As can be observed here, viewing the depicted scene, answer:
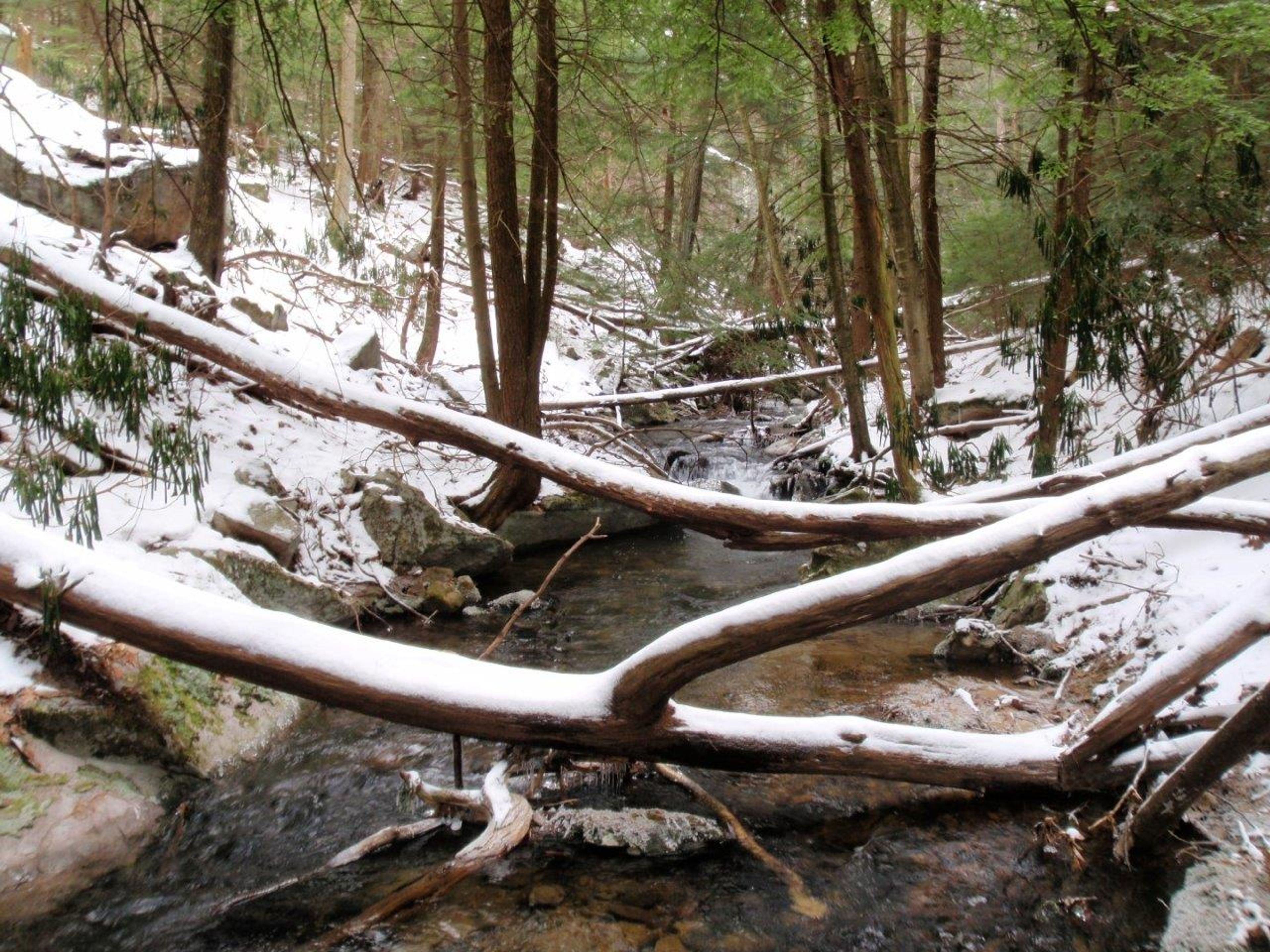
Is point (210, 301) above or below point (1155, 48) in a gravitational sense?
below

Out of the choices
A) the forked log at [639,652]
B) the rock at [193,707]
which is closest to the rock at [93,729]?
the rock at [193,707]

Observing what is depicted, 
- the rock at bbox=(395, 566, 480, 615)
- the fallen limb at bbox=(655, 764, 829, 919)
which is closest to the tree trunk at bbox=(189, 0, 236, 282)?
the rock at bbox=(395, 566, 480, 615)

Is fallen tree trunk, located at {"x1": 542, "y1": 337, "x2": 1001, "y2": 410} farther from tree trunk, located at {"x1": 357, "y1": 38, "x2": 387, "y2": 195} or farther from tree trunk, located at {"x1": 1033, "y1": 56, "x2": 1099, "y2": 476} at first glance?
tree trunk, located at {"x1": 357, "y1": 38, "x2": 387, "y2": 195}

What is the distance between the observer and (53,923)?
2.79 metres

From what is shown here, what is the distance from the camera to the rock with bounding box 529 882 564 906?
2.94 m

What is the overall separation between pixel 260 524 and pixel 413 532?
1311 millimetres

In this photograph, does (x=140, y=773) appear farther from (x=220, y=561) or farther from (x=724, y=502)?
(x=724, y=502)

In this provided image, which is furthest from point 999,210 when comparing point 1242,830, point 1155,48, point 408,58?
point 1242,830

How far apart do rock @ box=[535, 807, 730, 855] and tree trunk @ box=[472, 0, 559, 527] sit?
357cm

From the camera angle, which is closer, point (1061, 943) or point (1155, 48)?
point (1061, 943)

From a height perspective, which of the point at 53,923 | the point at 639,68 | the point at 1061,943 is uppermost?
the point at 639,68

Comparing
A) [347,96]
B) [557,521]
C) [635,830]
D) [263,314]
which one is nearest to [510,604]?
[557,521]

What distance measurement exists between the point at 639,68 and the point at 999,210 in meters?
5.02

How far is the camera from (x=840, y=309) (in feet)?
30.0
